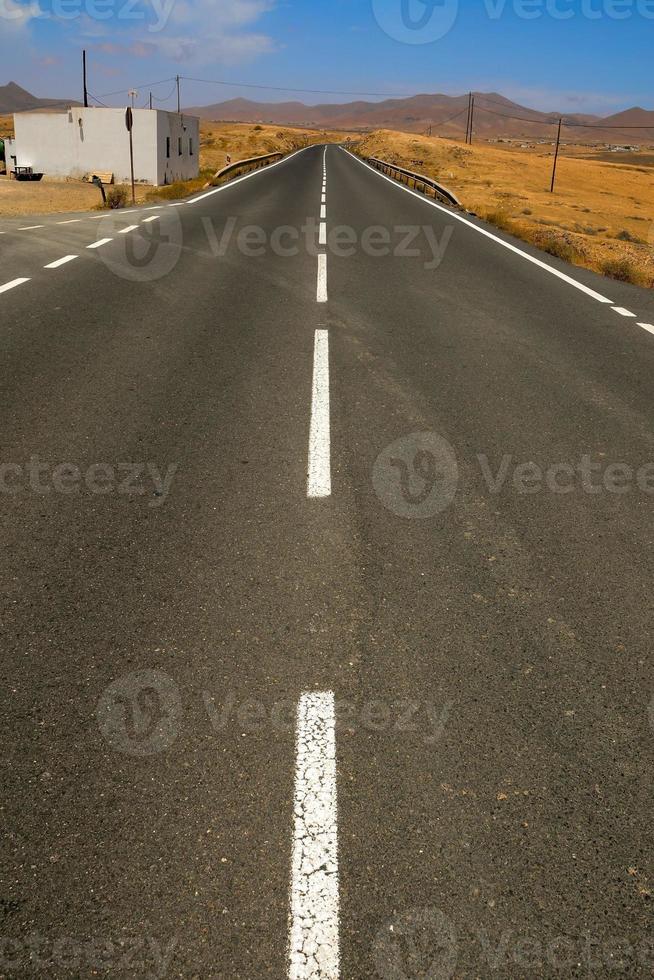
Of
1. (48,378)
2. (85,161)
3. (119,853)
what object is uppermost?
(85,161)

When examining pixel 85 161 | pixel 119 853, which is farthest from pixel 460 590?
pixel 85 161

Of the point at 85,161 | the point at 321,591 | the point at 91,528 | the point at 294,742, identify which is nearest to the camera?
the point at 294,742

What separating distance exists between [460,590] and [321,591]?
669mm

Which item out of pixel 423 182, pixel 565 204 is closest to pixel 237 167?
pixel 423 182

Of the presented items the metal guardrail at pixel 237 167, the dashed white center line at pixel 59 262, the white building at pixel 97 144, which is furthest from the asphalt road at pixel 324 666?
the white building at pixel 97 144

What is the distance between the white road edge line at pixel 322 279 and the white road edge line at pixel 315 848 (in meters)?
7.60

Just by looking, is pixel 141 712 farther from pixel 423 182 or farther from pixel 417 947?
pixel 423 182

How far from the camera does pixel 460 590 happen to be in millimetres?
3629

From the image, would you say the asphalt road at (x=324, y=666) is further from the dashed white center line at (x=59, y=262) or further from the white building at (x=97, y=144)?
the white building at (x=97, y=144)

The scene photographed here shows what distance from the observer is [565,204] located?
39375 millimetres

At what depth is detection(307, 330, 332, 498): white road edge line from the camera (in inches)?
183

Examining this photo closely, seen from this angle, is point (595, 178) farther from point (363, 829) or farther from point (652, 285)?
point (363, 829)

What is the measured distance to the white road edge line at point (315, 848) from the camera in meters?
2.03

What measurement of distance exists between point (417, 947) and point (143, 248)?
498 inches
